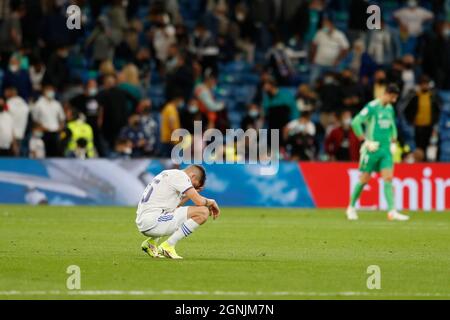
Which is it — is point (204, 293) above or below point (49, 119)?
below

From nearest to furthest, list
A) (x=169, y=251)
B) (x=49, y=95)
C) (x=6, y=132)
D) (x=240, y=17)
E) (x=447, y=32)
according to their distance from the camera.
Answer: (x=169, y=251) → (x=6, y=132) → (x=49, y=95) → (x=447, y=32) → (x=240, y=17)

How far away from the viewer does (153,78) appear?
32688mm

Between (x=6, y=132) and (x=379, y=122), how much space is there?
9.02 metres

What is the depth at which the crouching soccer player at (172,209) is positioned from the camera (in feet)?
48.5

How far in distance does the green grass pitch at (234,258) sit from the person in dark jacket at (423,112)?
629cm

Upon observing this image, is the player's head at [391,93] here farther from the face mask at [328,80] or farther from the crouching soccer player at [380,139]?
the face mask at [328,80]

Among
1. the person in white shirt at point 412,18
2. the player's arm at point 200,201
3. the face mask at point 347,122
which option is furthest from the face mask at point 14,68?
the player's arm at point 200,201

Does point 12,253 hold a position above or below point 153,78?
below

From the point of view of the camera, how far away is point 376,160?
75.4 ft

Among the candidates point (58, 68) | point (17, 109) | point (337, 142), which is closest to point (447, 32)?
point (337, 142)

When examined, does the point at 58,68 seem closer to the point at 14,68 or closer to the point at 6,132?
the point at 14,68
